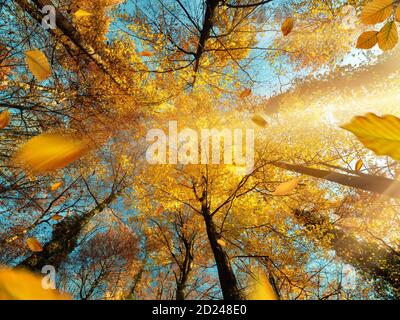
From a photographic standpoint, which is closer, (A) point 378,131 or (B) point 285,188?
(A) point 378,131

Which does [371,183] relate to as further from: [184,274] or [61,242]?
[61,242]

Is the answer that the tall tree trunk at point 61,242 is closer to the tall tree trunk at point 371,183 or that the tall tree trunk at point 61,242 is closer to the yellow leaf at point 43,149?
the yellow leaf at point 43,149

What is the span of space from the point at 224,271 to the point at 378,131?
4947 millimetres

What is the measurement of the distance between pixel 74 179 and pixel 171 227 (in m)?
5.43

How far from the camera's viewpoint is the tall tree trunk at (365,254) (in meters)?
10.5

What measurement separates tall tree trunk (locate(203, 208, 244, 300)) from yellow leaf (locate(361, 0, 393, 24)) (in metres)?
4.19

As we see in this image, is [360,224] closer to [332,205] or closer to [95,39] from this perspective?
[332,205]

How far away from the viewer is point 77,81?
241 inches

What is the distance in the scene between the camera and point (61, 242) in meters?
12.3

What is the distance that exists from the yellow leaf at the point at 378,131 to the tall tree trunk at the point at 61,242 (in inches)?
550

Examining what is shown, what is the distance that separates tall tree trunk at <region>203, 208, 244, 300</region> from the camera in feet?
13.3

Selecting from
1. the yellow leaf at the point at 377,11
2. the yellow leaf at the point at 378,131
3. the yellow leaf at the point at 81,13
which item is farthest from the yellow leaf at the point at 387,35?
the yellow leaf at the point at 81,13

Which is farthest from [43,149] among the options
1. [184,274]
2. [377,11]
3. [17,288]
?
[377,11]
